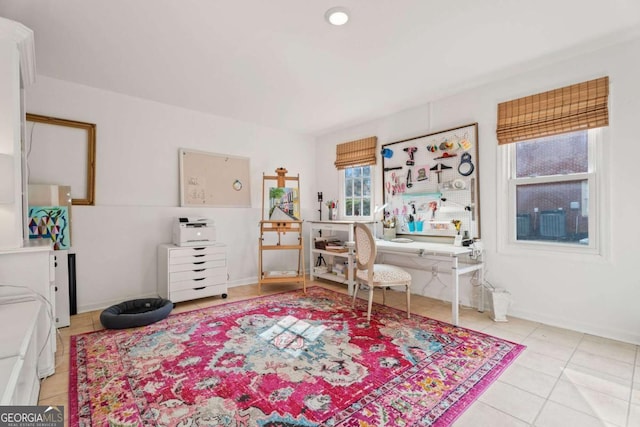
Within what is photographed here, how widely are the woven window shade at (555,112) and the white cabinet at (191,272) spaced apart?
3.52 meters

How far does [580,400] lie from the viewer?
1.71 meters

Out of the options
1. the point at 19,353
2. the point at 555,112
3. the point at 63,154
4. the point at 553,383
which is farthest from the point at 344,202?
the point at 19,353

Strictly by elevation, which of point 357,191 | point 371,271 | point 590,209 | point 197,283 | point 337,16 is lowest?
point 197,283

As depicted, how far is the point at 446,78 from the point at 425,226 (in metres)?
1.70

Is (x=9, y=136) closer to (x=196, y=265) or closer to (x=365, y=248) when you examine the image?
(x=196, y=265)

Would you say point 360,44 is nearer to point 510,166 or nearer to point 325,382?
point 510,166

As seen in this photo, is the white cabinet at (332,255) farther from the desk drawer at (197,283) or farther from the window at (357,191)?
the desk drawer at (197,283)

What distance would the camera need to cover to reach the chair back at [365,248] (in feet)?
9.83

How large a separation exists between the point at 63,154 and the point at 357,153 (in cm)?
362

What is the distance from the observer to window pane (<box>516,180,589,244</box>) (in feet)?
8.84

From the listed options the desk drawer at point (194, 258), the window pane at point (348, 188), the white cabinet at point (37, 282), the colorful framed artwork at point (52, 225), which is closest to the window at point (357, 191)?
the window pane at point (348, 188)

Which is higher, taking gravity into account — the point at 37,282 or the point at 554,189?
the point at 554,189

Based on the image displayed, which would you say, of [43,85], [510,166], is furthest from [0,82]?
[510,166]

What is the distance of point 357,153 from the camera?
460 centimetres
